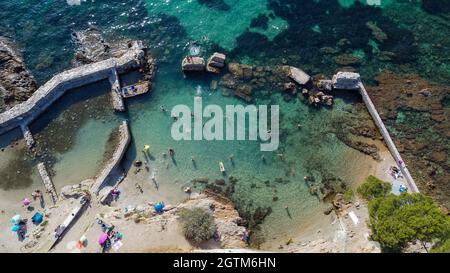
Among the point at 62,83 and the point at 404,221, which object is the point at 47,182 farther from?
the point at 404,221

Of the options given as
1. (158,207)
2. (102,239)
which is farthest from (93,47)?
(102,239)

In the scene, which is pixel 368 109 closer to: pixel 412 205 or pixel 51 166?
pixel 412 205

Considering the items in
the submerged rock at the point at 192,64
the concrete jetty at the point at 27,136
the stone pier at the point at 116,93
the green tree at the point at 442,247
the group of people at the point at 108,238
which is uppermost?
the submerged rock at the point at 192,64

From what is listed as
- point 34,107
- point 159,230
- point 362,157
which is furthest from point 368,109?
point 34,107

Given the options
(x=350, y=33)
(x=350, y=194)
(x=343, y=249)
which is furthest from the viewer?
(x=350, y=33)

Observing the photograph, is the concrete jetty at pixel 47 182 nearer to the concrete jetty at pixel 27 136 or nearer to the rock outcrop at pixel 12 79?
the concrete jetty at pixel 27 136

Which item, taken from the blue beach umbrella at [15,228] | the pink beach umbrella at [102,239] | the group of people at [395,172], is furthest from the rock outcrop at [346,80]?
the blue beach umbrella at [15,228]
